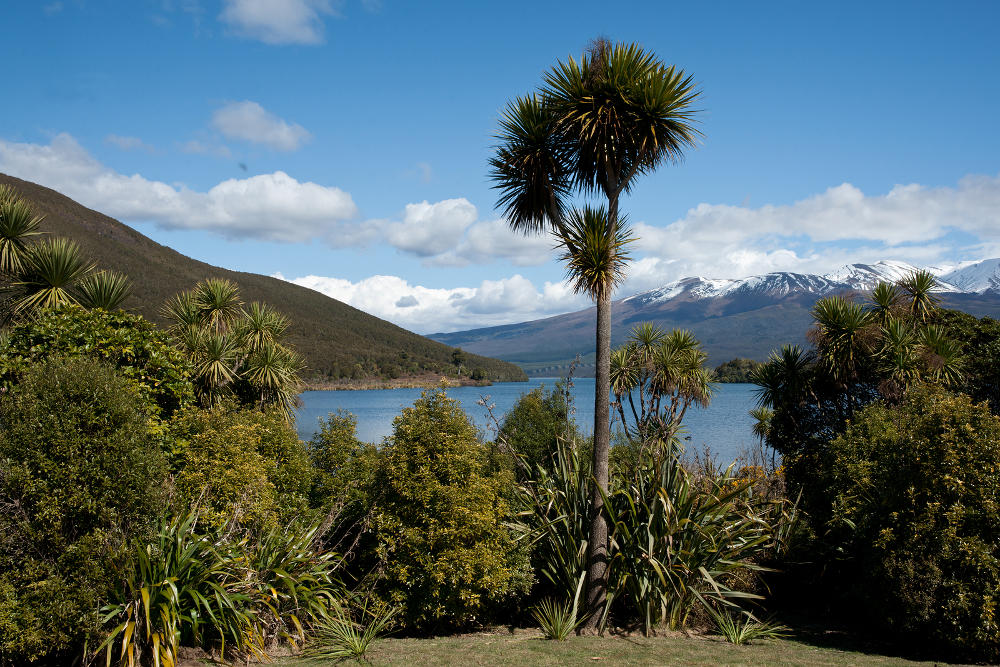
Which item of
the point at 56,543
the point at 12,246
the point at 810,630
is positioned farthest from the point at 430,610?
the point at 12,246

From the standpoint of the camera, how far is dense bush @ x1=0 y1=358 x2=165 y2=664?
6.38 m

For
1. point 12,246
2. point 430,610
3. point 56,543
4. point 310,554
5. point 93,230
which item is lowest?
point 430,610

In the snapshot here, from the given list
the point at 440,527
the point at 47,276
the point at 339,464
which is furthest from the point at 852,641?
the point at 47,276

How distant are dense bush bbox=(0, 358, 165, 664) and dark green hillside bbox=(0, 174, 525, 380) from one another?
203 feet

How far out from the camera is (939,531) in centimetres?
797

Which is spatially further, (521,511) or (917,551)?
(521,511)

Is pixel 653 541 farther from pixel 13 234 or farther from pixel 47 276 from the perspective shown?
pixel 13 234

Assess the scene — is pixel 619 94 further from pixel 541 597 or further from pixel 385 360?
pixel 385 360

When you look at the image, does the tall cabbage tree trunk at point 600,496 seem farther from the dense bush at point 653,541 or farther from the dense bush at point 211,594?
the dense bush at point 211,594

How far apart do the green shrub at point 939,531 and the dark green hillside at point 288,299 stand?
6576 cm

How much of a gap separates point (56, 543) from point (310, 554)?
9.66 ft

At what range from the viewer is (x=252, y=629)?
7.46 metres

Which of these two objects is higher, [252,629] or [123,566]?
[123,566]

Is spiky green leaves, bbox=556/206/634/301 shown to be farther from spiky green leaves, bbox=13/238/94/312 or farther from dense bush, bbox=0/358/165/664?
spiky green leaves, bbox=13/238/94/312
